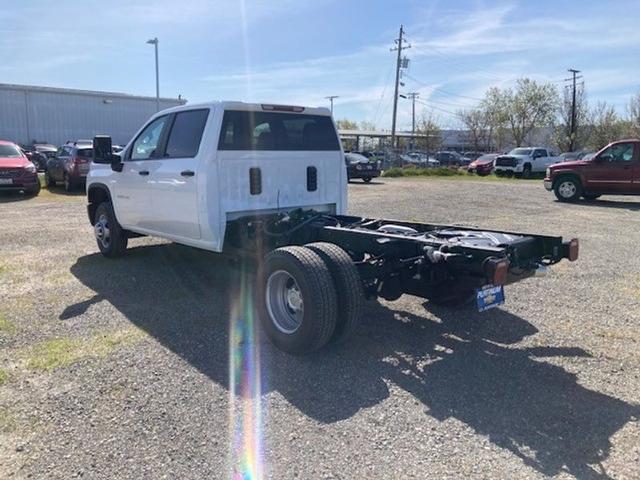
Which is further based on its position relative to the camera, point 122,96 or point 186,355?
point 122,96

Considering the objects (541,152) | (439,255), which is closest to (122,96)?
(541,152)

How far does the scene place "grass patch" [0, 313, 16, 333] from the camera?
16.5 feet

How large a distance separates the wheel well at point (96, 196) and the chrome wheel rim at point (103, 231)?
0.28 metres

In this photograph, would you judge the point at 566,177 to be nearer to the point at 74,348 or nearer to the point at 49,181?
the point at 74,348

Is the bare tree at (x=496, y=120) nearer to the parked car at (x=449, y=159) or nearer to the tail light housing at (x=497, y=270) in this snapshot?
the parked car at (x=449, y=159)

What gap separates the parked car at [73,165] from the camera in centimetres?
1772

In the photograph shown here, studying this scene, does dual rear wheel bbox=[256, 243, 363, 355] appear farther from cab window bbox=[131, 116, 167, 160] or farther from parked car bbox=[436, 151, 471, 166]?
parked car bbox=[436, 151, 471, 166]

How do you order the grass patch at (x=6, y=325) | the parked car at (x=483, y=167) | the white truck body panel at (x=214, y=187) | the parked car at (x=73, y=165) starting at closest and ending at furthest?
the grass patch at (x=6, y=325) < the white truck body panel at (x=214, y=187) < the parked car at (x=73, y=165) < the parked car at (x=483, y=167)

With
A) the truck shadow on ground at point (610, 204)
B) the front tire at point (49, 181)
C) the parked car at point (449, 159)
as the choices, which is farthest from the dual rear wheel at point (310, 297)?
the parked car at point (449, 159)

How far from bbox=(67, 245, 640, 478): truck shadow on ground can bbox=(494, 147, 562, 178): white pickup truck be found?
31.2 metres

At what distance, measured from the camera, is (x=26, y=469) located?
294 cm

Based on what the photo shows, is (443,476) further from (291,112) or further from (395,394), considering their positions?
(291,112)

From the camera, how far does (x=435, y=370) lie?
424 cm

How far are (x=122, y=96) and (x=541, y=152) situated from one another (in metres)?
31.5
